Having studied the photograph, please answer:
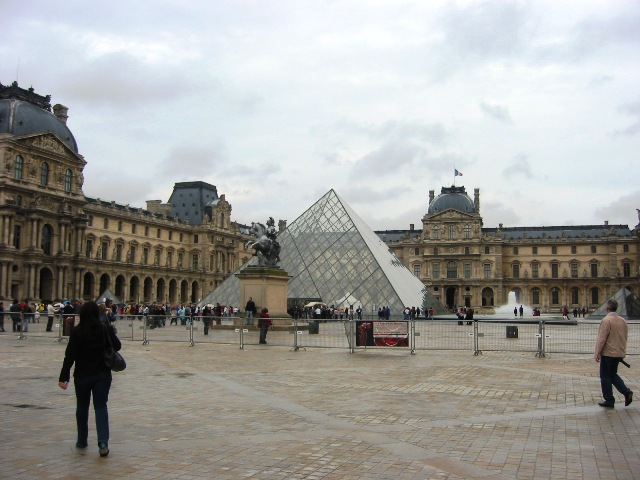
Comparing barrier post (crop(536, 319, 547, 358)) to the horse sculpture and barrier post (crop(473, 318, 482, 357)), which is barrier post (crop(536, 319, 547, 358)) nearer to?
barrier post (crop(473, 318, 482, 357))

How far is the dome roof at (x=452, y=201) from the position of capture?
90250 mm

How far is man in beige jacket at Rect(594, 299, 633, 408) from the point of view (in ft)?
27.6

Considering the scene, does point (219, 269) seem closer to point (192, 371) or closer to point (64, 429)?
point (192, 371)

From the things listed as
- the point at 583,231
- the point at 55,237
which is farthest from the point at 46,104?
the point at 583,231

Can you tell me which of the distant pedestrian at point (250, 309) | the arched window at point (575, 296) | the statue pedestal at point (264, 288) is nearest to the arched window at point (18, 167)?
the statue pedestal at point (264, 288)

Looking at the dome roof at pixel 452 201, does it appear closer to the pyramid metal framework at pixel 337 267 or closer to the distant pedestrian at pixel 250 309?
the pyramid metal framework at pixel 337 267

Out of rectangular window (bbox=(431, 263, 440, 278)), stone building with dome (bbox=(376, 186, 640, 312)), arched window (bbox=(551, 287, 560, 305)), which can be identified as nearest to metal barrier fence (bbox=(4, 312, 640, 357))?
stone building with dome (bbox=(376, 186, 640, 312))

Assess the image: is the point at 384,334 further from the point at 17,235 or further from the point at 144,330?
the point at 17,235

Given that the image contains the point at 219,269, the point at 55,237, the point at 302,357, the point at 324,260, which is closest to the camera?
the point at 302,357

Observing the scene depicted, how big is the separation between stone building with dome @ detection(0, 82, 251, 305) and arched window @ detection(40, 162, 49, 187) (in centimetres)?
7

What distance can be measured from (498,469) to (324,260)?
35.2 metres

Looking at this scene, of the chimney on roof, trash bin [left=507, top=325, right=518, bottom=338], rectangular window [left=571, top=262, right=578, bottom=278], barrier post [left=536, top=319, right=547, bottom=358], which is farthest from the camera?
rectangular window [left=571, top=262, right=578, bottom=278]

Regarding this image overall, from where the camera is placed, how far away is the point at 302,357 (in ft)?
50.0

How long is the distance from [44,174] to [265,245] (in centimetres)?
3692
